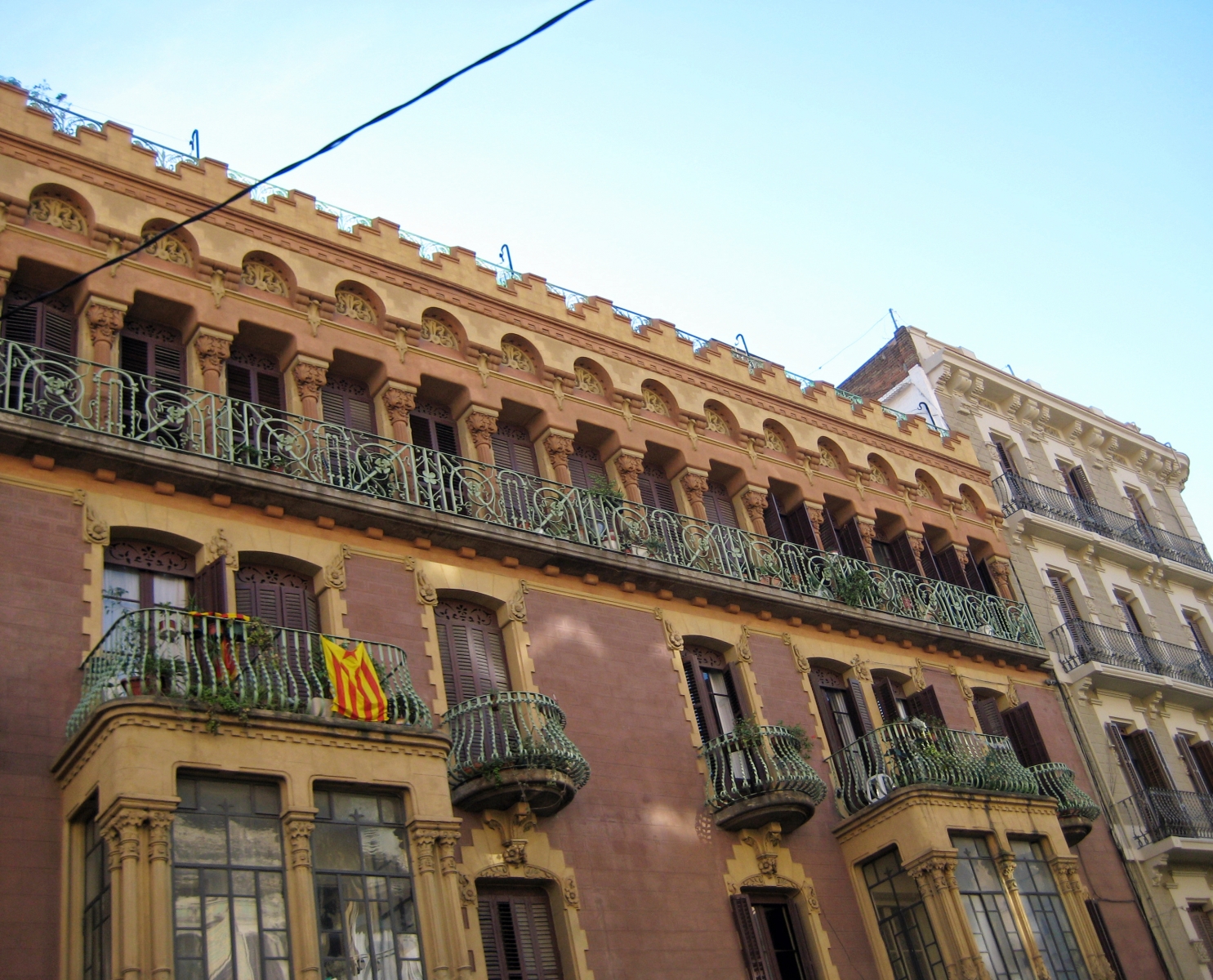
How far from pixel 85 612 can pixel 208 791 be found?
296 cm

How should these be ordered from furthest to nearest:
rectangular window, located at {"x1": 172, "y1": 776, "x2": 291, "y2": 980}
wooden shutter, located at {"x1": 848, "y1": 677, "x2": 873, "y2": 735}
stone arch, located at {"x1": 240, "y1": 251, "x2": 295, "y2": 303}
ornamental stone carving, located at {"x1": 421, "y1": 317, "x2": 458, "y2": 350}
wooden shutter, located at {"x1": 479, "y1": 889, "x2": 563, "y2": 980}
Result: wooden shutter, located at {"x1": 848, "y1": 677, "x2": 873, "y2": 735}
ornamental stone carving, located at {"x1": 421, "y1": 317, "x2": 458, "y2": 350}
stone arch, located at {"x1": 240, "y1": 251, "x2": 295, "y2": 303}
wooden shutter, located at {"x1": 479, "y1": 889, "x2": 563, "y2": 980}
rectangular window, located at {"x1": 172, "y1": 776, "x2": 291, "y2": 980}

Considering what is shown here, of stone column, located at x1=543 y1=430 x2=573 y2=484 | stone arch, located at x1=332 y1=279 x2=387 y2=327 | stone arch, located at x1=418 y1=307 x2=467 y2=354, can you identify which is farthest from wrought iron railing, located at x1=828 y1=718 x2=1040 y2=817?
stone arch, located at x1=332 y1=279 x2=387 y2=327

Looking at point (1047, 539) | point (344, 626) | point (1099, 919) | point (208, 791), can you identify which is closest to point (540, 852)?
point (344, 626)

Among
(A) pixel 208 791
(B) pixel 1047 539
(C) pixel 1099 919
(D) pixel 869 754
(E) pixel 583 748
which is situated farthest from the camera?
(B) pixel 1047 539

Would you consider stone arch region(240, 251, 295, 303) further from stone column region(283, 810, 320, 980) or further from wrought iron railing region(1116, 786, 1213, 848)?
wrought iron railing region(1116, 786, 1213, 848)

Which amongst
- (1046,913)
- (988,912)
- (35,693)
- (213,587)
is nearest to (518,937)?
(213,587)

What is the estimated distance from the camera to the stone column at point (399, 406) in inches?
741

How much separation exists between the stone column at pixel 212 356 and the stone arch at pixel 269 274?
4.68ft

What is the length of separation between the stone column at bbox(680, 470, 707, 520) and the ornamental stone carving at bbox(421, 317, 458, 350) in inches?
182

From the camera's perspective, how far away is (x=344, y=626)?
15719 mm

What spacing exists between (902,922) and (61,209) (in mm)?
14981

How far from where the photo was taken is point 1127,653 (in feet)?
90.8

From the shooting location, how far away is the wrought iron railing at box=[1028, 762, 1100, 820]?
850 inches

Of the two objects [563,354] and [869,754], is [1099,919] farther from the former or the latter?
[563,354]
